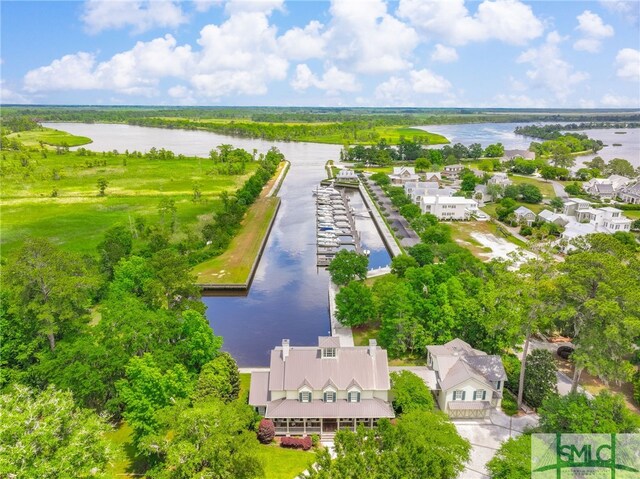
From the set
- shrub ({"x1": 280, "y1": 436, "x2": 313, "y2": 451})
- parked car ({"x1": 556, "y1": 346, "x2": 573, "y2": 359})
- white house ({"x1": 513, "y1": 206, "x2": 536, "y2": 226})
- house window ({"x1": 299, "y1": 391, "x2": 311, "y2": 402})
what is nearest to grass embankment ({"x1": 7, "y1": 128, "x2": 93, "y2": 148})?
white house ({"x1": 513, "y1": 206, "x2": 536, "y2": 226})

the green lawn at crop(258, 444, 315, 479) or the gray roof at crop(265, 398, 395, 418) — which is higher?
the gray roof at crop(265, 398, 395, 418)

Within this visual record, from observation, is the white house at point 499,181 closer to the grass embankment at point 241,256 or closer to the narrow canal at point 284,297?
the narrow canal at point 284,297

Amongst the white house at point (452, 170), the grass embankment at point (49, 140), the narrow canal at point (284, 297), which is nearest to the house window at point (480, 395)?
the narrow canal at point (284, 297)

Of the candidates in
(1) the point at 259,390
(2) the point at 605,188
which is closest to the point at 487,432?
(1) the point at 259,390

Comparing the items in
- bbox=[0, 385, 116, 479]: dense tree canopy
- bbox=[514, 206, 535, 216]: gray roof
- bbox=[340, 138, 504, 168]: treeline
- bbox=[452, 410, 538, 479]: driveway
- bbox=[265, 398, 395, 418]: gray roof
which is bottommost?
bbox=[452, 410, 538, 479]: driveway

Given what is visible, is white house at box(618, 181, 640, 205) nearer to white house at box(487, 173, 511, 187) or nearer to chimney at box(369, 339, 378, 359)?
white house at box(487, 173, 511, 187)

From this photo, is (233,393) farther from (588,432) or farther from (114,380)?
(588,432)

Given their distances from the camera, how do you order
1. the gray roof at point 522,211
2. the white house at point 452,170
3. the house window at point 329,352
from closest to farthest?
the house window at point 329,352
the gray roof at point 522,211
the white house at point 452,170
